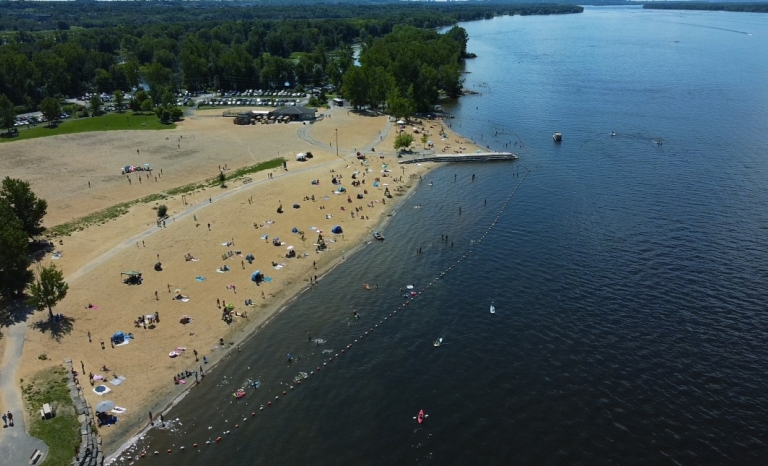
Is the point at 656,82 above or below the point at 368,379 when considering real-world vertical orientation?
above

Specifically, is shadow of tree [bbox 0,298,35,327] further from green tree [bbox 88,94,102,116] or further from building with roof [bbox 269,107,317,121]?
green tree [bbox 88,94,102,116]

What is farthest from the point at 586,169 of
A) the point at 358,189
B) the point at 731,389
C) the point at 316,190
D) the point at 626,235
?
the point at 731,389

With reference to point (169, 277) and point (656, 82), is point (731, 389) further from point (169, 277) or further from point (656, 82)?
point (656, 82)

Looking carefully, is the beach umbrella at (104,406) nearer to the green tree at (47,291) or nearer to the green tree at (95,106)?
the green tree at (47,291)

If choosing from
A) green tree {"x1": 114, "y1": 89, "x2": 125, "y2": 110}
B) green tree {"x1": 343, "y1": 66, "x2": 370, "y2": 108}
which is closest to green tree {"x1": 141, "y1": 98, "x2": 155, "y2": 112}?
green tree {"x1": 114, "y1": 89, "x2": 125, "y2": 110}

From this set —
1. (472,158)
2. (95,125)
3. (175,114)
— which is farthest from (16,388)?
(95,125)

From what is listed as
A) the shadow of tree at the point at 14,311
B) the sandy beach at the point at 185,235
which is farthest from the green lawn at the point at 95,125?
the shadow of tree at the point at 14,311
